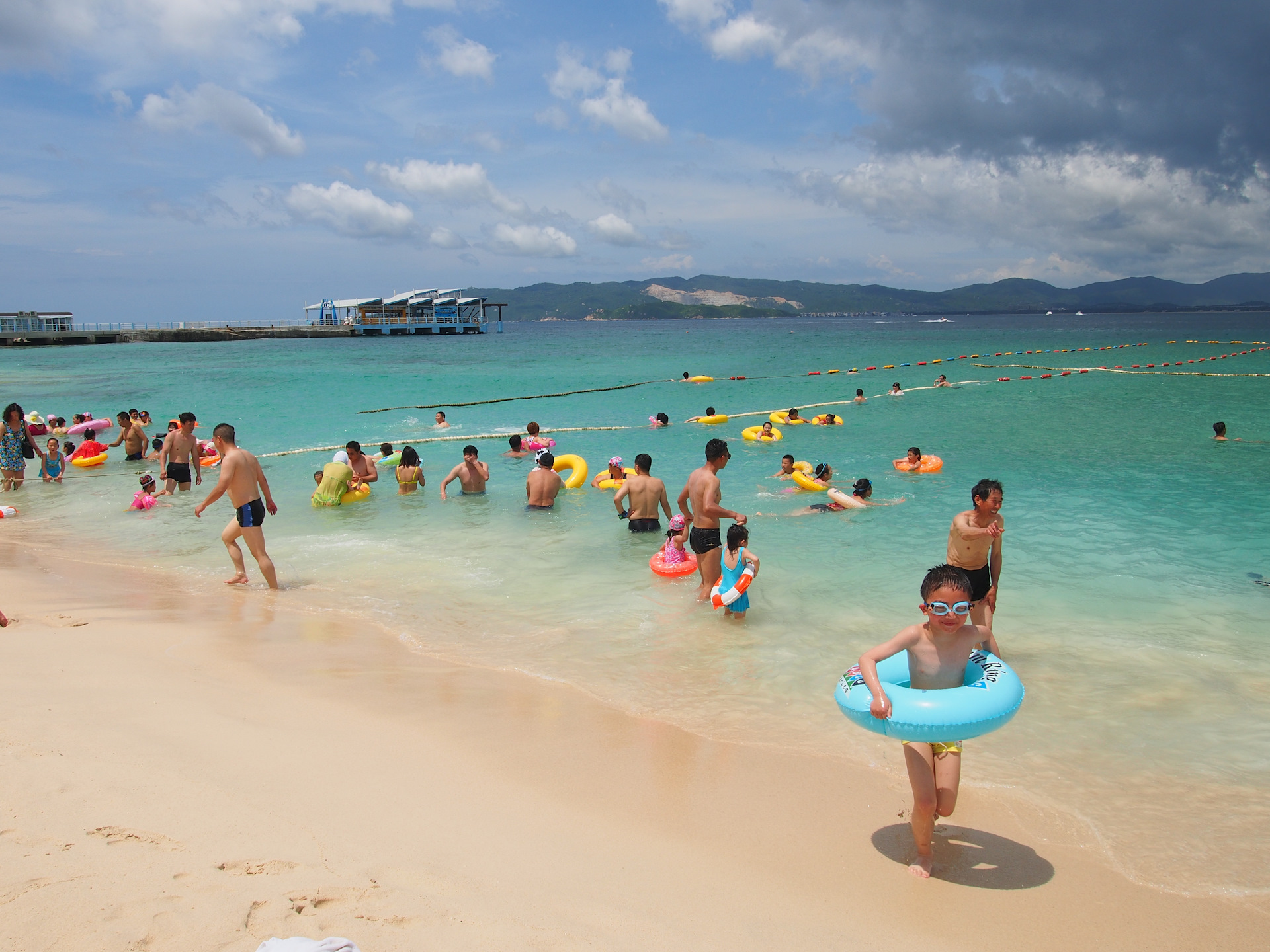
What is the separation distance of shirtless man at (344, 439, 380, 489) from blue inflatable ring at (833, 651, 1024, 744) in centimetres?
962

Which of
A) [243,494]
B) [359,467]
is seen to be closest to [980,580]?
[243,494]

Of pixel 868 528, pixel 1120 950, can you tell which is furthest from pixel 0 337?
pixel 1120 950

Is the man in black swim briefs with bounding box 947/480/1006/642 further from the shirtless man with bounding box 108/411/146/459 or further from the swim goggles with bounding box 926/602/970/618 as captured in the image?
the shirtless man with bounding box 108/411/146/459

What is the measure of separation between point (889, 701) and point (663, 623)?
12.1 ft

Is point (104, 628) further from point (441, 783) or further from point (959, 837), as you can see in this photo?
point (959, 837)

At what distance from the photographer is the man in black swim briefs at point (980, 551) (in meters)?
5.10

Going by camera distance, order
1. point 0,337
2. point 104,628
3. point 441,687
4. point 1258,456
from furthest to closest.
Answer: point 0,337 → point 1258,456 → point 104,628 → point 441,687

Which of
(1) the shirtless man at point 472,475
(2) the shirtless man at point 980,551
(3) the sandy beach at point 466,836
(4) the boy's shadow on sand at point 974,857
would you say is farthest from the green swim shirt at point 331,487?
(4) the boy's shadow on sand at point 974,857

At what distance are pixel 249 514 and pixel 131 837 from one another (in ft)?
15.3

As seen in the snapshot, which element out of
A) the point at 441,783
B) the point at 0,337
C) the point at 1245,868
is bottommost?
the point at 1245,868

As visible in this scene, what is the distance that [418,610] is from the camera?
271 inches

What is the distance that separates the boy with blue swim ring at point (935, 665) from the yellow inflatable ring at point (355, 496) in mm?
9387

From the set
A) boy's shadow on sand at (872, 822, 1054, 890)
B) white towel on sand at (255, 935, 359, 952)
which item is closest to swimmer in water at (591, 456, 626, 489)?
boy's shadow on sand at (872, 822, 1054, 890)

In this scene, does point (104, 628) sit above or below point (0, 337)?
below
